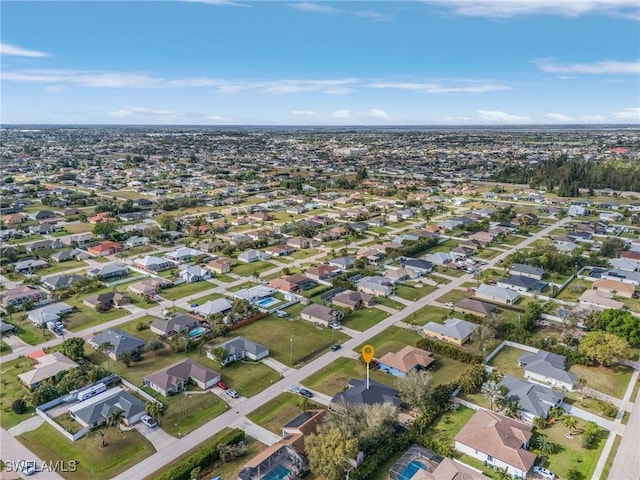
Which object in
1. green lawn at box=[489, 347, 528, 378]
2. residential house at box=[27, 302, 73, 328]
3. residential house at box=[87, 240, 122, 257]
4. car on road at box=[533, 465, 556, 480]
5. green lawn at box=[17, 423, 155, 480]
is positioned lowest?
green lawn at box=[17, 423, 155, 480]

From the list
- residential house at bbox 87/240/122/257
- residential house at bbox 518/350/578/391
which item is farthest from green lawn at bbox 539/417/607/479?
residential house at bbox 87/240/122/257

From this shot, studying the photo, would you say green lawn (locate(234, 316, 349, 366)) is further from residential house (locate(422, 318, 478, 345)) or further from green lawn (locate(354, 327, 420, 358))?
residential house (locate(422, 318, 478, 345))

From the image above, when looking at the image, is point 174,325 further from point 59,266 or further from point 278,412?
point 59,266

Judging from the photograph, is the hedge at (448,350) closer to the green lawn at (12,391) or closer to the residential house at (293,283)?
the residential house at (293,283)

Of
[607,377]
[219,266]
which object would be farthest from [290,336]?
[607,377]

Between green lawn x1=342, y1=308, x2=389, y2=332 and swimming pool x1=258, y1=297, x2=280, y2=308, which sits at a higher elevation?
swimming pool x1=258, y1=297, x2=280, y2=308

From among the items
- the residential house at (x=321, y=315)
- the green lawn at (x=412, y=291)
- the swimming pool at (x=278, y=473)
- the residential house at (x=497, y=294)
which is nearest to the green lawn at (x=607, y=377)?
the residential house at (x=497, y=294)

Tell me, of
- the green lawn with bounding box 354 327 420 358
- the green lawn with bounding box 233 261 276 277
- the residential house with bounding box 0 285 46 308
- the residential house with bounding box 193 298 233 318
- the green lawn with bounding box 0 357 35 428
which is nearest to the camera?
the green lawn with bounding box 0 357 35 428
